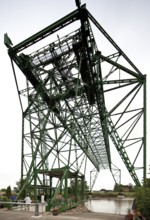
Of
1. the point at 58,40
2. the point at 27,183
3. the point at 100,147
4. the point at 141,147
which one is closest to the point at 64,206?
the point at 27,183

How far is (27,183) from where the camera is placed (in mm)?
19672

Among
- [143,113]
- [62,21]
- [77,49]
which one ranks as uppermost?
[62,21]

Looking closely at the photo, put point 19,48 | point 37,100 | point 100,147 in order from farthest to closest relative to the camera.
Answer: point 100,147, point 37,100, point 19,48

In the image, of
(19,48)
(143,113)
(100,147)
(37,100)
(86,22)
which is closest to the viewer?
(86,22)

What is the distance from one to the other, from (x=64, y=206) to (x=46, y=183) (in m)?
7.97

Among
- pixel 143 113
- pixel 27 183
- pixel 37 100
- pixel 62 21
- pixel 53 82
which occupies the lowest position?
pixel 27 183

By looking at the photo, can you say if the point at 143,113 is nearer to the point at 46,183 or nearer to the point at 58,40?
the point at 58,40

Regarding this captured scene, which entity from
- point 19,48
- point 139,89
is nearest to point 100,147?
point 139,89

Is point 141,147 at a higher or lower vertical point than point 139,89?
lower

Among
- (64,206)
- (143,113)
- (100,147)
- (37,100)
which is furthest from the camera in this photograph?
(100,147)

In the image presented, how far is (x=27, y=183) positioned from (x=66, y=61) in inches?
416

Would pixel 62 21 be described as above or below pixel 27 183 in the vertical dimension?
above

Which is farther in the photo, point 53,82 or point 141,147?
point 53,82

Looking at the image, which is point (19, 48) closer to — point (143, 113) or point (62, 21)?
point (62, 21)
